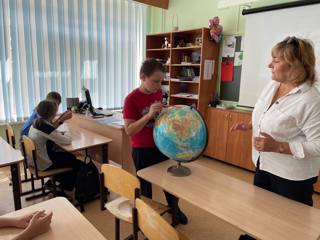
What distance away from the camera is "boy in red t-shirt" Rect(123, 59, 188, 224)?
5.33ft

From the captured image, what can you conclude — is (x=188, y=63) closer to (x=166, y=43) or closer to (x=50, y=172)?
(x=166, y=43)

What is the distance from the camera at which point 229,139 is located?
370 centimetres

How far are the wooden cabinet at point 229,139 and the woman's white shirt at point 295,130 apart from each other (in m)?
1.97

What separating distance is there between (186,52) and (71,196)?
10.2 ft

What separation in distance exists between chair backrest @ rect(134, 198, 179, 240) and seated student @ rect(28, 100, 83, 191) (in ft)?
5.06

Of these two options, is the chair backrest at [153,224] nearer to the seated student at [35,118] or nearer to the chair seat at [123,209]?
the chair seat at [123,209]

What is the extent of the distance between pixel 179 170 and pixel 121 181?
1.27 feet

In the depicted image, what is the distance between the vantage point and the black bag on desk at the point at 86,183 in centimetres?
A: 246

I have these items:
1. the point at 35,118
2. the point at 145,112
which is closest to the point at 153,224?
the point at 145,112

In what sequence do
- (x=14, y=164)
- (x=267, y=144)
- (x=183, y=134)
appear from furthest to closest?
(x=14, y=164) → (x=183, y=134) → (x=267, y=144)

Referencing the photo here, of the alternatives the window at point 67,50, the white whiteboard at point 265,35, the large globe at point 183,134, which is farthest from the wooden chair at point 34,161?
the white whiteboard at point 265,35

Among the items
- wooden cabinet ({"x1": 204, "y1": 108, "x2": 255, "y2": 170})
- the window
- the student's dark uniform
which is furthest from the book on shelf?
the student's dark uniform

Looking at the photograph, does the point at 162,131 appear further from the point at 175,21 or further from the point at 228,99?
the point at 175,21

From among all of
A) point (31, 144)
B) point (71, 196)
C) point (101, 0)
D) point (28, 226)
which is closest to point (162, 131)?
point (28, 226)
